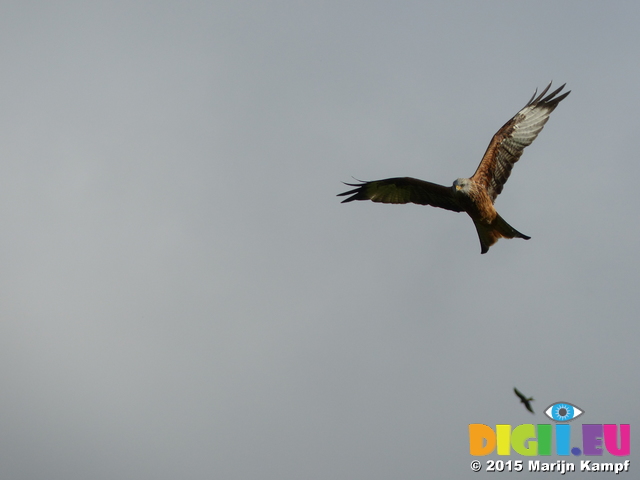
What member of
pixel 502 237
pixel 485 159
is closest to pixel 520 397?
pixel 502 237

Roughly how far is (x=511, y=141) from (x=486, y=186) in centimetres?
103

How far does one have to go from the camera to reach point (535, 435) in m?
15.8

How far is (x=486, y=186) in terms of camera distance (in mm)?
14633

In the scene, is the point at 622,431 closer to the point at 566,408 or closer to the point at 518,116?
the point at 566,408

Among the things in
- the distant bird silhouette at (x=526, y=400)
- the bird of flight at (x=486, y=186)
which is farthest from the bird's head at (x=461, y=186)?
the distant bird silhouette at (x=526, y=400)

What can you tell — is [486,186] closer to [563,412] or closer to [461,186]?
[461,186]

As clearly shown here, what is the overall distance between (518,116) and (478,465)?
6.57 meters

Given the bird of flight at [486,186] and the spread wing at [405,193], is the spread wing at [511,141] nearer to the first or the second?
the bird of flight at [486,186]

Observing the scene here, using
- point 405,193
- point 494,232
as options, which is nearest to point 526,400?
point 494,232

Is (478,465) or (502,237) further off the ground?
(502,237)

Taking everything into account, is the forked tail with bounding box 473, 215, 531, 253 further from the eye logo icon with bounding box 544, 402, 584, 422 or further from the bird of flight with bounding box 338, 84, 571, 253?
the eye logo icon with bounding box 544, 402, 584, 422

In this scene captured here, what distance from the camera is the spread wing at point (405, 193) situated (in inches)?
578

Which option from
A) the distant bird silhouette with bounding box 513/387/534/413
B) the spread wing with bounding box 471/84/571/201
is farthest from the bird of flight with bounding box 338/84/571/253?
the distant bird silhouette with bounding box 513/387/534/413

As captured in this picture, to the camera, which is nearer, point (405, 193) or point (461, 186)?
point (461, 186)
